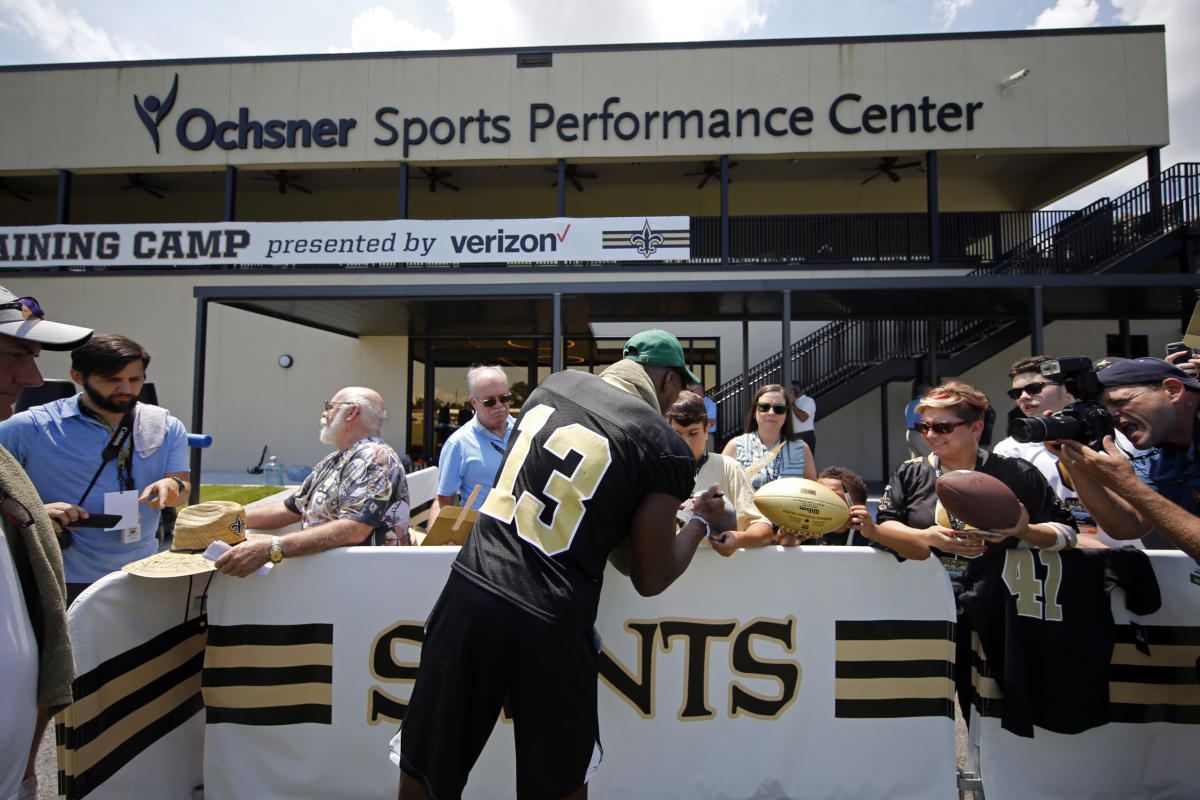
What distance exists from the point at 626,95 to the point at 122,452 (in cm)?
1350

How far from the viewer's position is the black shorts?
1.65 meters

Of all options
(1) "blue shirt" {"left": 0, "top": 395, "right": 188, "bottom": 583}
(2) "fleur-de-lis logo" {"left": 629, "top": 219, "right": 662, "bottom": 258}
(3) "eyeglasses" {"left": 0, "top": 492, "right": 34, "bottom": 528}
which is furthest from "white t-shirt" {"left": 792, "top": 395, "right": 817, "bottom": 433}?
(3) "eyeglasses" {"left": 0, "top": 492, "right": 34, "bottom": 528}

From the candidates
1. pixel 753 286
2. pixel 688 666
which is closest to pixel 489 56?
pixel 753 286

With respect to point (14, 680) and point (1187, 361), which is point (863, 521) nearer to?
point (1187, 361)

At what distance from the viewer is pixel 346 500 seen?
258cm

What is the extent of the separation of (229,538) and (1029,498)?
3.20 metres

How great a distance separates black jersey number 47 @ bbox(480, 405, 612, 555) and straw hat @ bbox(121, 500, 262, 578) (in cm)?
127

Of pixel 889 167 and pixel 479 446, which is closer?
pixel 479 446

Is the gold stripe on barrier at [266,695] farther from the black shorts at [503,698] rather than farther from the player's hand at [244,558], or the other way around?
the black shorts at [503,698]

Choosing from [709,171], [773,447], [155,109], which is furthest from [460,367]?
[773,447]

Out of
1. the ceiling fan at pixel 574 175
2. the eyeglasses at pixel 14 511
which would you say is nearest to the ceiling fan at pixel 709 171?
the ceiling fan at pixel 574 175

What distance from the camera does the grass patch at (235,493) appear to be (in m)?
9.62

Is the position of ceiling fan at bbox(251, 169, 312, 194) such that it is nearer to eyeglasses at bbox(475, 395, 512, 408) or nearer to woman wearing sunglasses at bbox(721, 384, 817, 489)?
eyeglasses at bbox(475, 395, 512, 408)

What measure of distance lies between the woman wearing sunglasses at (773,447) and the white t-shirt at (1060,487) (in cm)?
119
